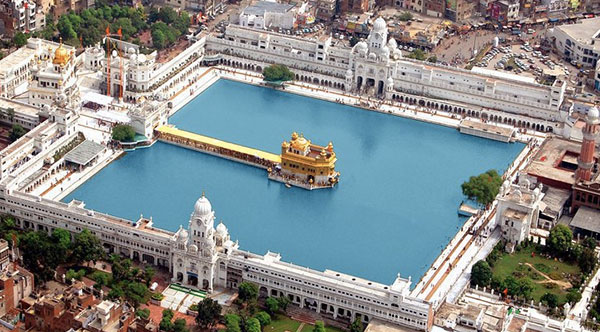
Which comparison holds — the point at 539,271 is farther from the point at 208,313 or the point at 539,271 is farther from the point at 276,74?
the point at 276,74

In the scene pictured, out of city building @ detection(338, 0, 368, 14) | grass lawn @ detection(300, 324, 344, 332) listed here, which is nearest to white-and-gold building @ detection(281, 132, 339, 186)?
grass lawn @ detection(300, 324, 344, 332)

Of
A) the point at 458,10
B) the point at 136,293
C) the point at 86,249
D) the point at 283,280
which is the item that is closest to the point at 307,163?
the point at 283,280

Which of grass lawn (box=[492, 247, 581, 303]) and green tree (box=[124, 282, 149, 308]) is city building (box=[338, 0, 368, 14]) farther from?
green tree (box=[124, 282, 149, 308])

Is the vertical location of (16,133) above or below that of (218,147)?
above

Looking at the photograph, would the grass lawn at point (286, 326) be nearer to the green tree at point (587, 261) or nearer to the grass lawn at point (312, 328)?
the grass lawn at point (312, 328)

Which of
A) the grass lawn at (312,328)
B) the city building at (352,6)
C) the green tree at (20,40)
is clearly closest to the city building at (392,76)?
the city building at (352,6)
